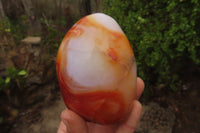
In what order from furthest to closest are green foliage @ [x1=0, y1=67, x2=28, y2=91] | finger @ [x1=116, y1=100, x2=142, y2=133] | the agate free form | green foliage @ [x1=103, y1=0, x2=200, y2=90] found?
green foliage @ [x1=0, y1=67, x2=28, y2=91], green foliage @ [x1=103, y1=0, x2=200, y2=90], finger @ [x1=116, y1=100, x2=142, y2=133], the agate free form

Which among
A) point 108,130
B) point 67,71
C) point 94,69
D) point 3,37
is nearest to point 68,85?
point 67,71

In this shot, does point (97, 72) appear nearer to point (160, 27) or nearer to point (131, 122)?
point (131, 122)

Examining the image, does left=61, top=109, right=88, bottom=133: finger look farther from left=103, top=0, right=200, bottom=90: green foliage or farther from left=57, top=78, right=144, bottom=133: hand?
left=103, top=0, right=200, bottom=90: green foliage

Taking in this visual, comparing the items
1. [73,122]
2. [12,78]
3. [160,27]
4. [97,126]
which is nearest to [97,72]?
Answer: [73,122]

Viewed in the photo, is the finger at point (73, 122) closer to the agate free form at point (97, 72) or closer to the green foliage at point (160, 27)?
the agate free form at point (97, 72)

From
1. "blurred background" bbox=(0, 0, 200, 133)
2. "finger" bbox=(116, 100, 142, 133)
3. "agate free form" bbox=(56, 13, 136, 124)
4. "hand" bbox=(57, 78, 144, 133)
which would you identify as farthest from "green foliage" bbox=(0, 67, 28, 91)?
"finger" bbox=(116, 100, 142, 133)

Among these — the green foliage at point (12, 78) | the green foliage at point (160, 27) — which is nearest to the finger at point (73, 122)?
the green foliage at point (160, 27)

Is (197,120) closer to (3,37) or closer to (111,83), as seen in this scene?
(111,83)
